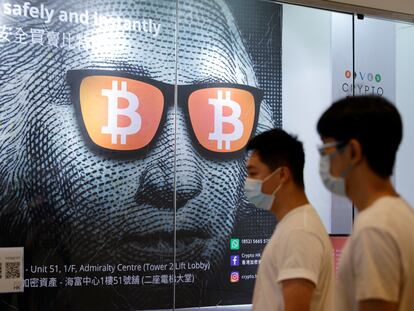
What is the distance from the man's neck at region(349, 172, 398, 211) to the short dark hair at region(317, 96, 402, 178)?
16mm

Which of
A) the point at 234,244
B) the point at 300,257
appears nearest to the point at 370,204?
the point at 300,257

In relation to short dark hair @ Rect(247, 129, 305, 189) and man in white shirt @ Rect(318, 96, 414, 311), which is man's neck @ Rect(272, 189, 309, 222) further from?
man in white shirt @ Rect(318, 96, 414, 311)

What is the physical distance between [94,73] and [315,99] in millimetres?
1348

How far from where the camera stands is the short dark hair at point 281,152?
6.57 feet

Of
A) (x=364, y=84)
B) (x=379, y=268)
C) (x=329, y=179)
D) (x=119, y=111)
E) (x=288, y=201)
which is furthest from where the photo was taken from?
(x=364, y=84)

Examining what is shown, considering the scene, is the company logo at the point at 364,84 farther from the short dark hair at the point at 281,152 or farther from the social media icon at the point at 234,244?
the short dark hair at the point at 281,152

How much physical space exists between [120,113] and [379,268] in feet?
6.41

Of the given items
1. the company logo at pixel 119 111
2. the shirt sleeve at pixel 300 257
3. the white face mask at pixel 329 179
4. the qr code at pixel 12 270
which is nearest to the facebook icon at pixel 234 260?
the company logo at pixel 119 111

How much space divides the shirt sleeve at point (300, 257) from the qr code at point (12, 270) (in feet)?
4.85

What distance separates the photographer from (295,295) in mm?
1638

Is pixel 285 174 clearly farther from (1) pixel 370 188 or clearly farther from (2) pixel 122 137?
(2) pixel 122 137

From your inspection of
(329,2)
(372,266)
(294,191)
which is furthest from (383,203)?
(329,2)

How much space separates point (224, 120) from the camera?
322 cm

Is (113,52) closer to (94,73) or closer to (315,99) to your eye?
(94,73)
